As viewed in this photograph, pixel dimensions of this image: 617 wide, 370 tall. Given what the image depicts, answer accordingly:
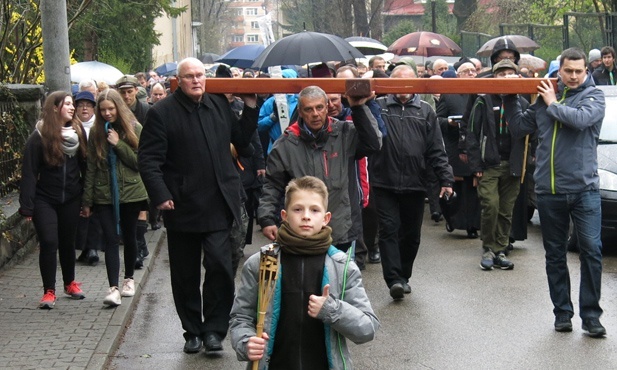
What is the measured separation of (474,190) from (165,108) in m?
6.24

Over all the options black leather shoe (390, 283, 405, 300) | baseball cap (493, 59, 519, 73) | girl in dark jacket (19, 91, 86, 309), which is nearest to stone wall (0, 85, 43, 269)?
girl in dark jacket (19, 91, 86, 309)

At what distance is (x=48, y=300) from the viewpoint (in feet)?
31.3

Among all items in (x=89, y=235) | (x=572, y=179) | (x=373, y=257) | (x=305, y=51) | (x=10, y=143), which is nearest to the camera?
(x=572, y=179)

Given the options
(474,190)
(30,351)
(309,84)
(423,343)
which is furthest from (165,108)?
(474,190)

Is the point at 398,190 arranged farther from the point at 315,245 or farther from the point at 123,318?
the point at 315,245

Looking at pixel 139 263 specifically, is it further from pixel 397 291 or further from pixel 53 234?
pixel 397 291

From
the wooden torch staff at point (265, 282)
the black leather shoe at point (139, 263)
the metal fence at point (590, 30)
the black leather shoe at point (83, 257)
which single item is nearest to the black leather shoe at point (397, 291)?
the black leather shoe at point (139, 263)

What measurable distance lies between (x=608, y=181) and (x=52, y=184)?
228 inches

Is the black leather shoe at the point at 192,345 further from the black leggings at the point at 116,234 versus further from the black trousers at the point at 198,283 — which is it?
the black leggings at the point at 116,234

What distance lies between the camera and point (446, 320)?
9.16 meters

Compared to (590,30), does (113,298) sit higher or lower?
lower

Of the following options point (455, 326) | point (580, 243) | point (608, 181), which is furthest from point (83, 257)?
point (580, 243)

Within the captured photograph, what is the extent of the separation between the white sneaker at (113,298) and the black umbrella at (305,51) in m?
6.53

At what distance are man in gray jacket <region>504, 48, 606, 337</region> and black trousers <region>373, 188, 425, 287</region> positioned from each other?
5.30ft
